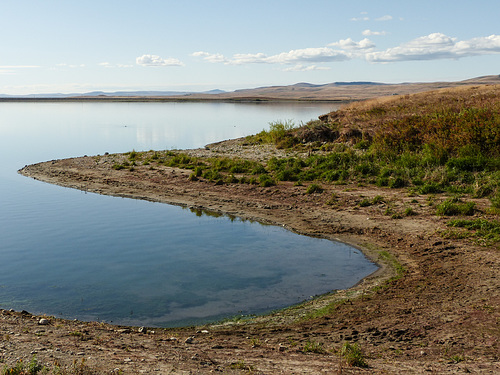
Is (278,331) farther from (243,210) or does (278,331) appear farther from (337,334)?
(243,210)

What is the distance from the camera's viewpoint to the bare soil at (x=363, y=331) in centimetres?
764

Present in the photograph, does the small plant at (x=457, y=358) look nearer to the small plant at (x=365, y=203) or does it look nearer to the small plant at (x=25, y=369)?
the small plant at (x=25, y=369)

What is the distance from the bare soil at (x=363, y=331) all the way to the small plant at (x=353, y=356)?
0.09 metres

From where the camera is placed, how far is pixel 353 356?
25.0 ft

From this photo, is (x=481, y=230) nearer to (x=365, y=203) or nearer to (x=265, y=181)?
(x=365, y=203)

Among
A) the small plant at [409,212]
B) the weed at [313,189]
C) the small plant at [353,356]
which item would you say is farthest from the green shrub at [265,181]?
the small plant at [353,356]

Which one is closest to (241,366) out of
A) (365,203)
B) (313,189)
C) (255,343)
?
(255,343)

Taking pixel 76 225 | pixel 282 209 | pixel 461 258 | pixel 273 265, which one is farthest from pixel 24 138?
pixel 461 258

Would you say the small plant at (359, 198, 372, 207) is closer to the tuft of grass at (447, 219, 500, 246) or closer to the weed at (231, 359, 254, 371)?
the tuft of grass at (447, 219, 500, 246)

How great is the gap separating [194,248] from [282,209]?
530 cm

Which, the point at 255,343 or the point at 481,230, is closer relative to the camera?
the point at 255,343

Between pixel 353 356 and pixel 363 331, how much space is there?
1.90m

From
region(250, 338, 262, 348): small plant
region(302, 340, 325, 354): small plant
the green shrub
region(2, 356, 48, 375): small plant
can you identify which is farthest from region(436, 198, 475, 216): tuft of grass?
region(2, 356, 48, 375): small plant

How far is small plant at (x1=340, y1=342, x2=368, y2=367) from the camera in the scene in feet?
24.9
